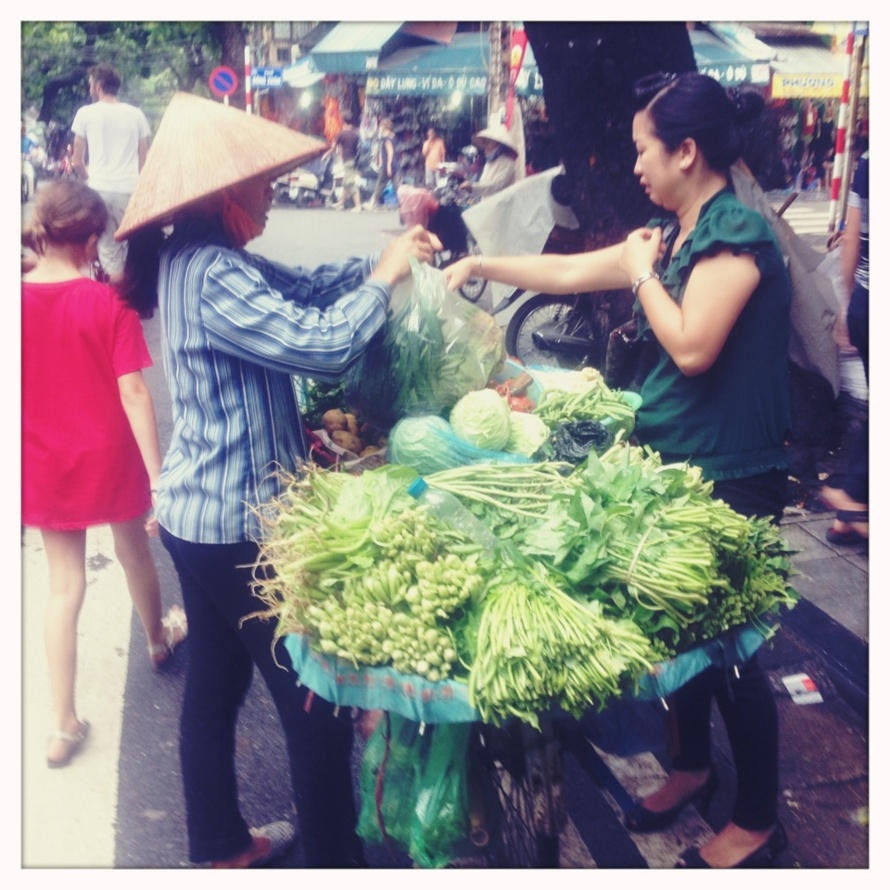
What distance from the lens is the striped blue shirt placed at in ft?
6.49

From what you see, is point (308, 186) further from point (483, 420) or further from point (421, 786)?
point (421, 786)

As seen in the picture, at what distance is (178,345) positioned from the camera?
206 centimetres

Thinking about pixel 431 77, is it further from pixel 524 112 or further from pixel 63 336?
pixel 63 336

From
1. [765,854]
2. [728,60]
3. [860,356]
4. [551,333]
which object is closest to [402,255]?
[728,60]

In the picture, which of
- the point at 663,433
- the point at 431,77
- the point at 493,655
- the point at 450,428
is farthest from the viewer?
the point at 431,77

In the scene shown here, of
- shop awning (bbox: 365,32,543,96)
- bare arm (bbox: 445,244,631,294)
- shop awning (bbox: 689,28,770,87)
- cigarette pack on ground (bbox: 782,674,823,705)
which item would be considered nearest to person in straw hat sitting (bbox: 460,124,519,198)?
shop awning (bbox: 365,32,543,96)

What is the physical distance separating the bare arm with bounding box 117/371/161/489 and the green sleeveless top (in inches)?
54.9

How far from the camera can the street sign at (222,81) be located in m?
2.47

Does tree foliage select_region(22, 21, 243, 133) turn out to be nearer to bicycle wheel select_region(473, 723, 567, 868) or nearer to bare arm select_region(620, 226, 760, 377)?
bare arm select_region(620, 226, 760, 377)

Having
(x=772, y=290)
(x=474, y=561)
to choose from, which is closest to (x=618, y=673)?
(x=474, y=561)

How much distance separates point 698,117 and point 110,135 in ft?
5.16

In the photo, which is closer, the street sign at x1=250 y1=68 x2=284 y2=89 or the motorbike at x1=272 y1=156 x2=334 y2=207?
the street sign at x1=250 y1=68 x2=284 y2=89

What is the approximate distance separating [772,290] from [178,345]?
143cm

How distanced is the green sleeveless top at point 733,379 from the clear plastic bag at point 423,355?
1.60 feet
